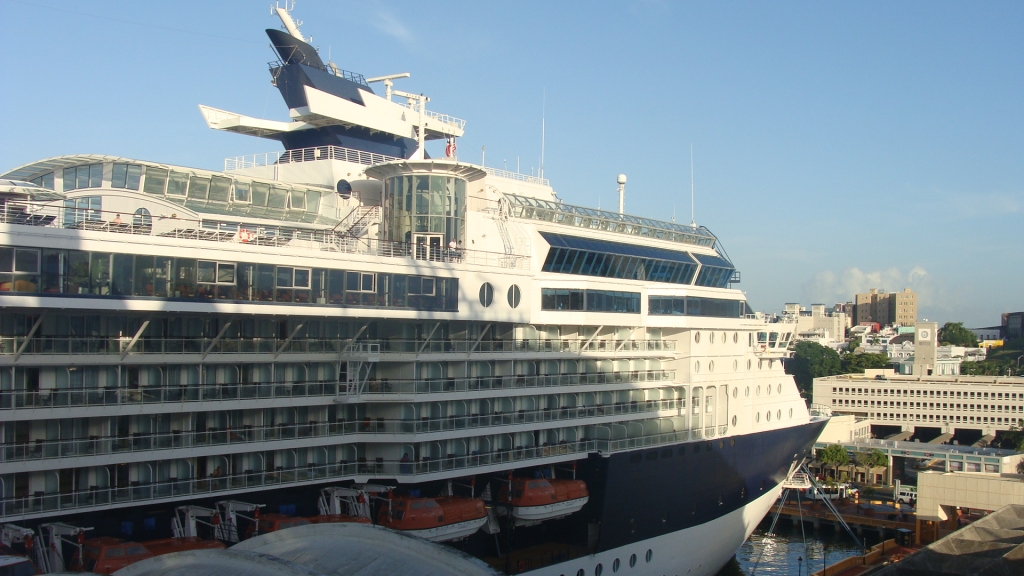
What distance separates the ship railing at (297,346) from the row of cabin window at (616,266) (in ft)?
8.23

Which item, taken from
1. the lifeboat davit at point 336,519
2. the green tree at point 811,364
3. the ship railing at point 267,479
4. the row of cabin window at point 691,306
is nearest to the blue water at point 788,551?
the row of cabin window at point 691,306

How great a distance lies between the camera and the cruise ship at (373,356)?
1755 centimetres

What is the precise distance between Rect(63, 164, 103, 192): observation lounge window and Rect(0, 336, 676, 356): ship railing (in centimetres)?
704

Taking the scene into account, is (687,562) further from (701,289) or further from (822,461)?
(822,461)

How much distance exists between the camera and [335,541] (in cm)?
1784

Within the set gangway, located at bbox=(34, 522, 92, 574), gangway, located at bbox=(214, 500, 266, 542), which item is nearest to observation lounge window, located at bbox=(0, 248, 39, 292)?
gangway, located at bbox=(34, 522, 92, 574)

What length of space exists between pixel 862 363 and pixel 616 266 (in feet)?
297

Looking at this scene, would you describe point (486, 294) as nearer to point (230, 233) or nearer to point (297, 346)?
point (297, 346)

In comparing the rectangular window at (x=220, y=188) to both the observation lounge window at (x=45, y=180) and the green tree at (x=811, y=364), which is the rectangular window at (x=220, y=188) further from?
the green tree at (x=811, y=364)

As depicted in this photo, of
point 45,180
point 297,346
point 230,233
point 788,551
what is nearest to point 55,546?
point 297,346

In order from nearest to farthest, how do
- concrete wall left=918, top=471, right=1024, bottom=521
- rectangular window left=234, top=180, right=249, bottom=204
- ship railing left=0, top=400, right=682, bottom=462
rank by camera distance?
ship railing left=0, top=400, right=682, bottom=462
rectangular window left=234, top=180, right=249, bottom=204
concrete wall left=918, top=471, right=1024, bottom=521

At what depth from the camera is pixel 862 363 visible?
362ft

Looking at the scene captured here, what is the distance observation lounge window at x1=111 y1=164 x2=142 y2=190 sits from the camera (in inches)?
917

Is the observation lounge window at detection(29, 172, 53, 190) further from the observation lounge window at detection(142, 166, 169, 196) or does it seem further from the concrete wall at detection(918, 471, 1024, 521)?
the concrete wall at detection(918, 471, 1024, 521)
